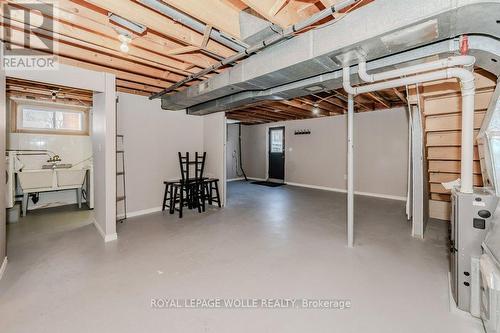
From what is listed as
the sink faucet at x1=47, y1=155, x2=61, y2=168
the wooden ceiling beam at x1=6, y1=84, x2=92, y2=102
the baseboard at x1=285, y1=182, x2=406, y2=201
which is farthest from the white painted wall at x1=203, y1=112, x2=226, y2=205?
the baseboard at x1=285, y1=182, x2=406, y2=201

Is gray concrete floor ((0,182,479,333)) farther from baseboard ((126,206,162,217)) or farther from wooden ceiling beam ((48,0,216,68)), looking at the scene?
wooden ceiling beam ((48,0,216,68))

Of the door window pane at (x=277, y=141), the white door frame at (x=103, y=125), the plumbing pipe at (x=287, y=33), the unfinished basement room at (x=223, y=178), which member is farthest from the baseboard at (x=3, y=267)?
the door window pane at (x=277, y=141)

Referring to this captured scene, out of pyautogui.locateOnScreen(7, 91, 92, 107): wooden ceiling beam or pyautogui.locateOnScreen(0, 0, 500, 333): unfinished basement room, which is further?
pyautogui.locateOnScreen(7, 91, 92, 107): wooden ceiling beam

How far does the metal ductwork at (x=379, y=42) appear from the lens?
1337 millimetres

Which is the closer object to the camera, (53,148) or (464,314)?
(464,314)

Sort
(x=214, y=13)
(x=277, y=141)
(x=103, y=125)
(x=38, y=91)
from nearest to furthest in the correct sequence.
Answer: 1. (x=214, y=13)
2. (x=103, y=125)
3. (x=38, y=91)
4. (x=277, y=141)

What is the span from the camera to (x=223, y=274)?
2.20 metres

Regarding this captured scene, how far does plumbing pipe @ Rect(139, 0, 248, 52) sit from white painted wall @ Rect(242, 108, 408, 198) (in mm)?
4777

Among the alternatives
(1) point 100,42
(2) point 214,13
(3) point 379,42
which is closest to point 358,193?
(3) point 379,42

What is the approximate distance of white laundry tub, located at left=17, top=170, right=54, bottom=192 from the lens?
397cm

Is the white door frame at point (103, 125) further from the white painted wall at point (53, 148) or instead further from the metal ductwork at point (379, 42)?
the white painted wall at point (53, 148)

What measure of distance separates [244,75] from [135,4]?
113cm

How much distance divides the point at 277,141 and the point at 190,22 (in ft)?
21.4

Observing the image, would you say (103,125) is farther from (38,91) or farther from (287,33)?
(287,33)
